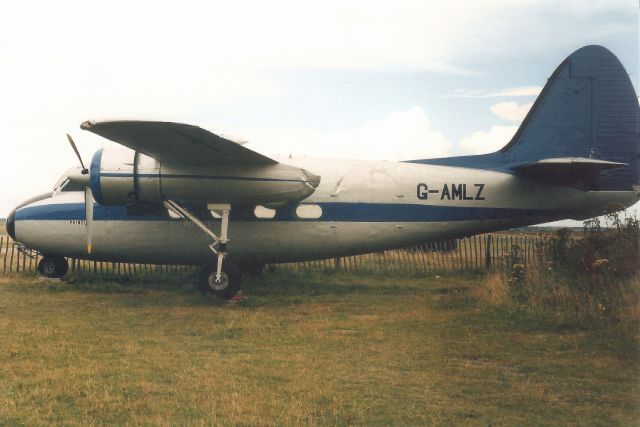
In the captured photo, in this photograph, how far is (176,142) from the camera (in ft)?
34.2

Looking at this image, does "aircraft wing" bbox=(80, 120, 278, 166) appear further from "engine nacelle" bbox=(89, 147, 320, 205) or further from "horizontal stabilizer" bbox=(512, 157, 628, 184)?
"horizontal stabilizer" bbox=(512, 157, 628, 184)

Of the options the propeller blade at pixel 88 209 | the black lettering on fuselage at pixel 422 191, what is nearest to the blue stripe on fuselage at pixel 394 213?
the black lettering on fuselage at pixel 422 191

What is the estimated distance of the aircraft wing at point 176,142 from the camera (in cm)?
975

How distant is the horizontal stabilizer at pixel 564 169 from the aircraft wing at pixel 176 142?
5.30 m

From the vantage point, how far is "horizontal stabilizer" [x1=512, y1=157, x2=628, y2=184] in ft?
37.2

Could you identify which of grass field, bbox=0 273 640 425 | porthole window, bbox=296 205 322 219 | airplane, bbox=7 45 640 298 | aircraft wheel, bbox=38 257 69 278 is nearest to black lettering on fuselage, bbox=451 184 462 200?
airplane, bbox=7 45 640 298

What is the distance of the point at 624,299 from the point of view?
29.5 feet

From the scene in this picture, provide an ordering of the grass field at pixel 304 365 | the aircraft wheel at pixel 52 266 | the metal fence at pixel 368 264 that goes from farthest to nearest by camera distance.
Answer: the metal fence at pixel 368 264 < the aircraft wheel at pixel 52 266 < the grass field at pixel 304 365

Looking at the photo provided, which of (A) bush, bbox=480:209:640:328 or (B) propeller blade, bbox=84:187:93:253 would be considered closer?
(A) bush, bbox=480:209:640:328

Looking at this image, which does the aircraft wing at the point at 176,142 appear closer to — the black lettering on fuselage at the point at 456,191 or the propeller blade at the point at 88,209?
the propeller blade at the point at 88,209

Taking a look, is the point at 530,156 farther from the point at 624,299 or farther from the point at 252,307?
the point at 252,307

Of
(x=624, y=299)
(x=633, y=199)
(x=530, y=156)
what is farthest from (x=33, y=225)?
(x=633, y=199)

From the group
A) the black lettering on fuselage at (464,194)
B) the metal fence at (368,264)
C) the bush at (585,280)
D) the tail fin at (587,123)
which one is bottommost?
the metal fence at (368,264)

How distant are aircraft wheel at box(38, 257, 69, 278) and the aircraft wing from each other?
541 cm
